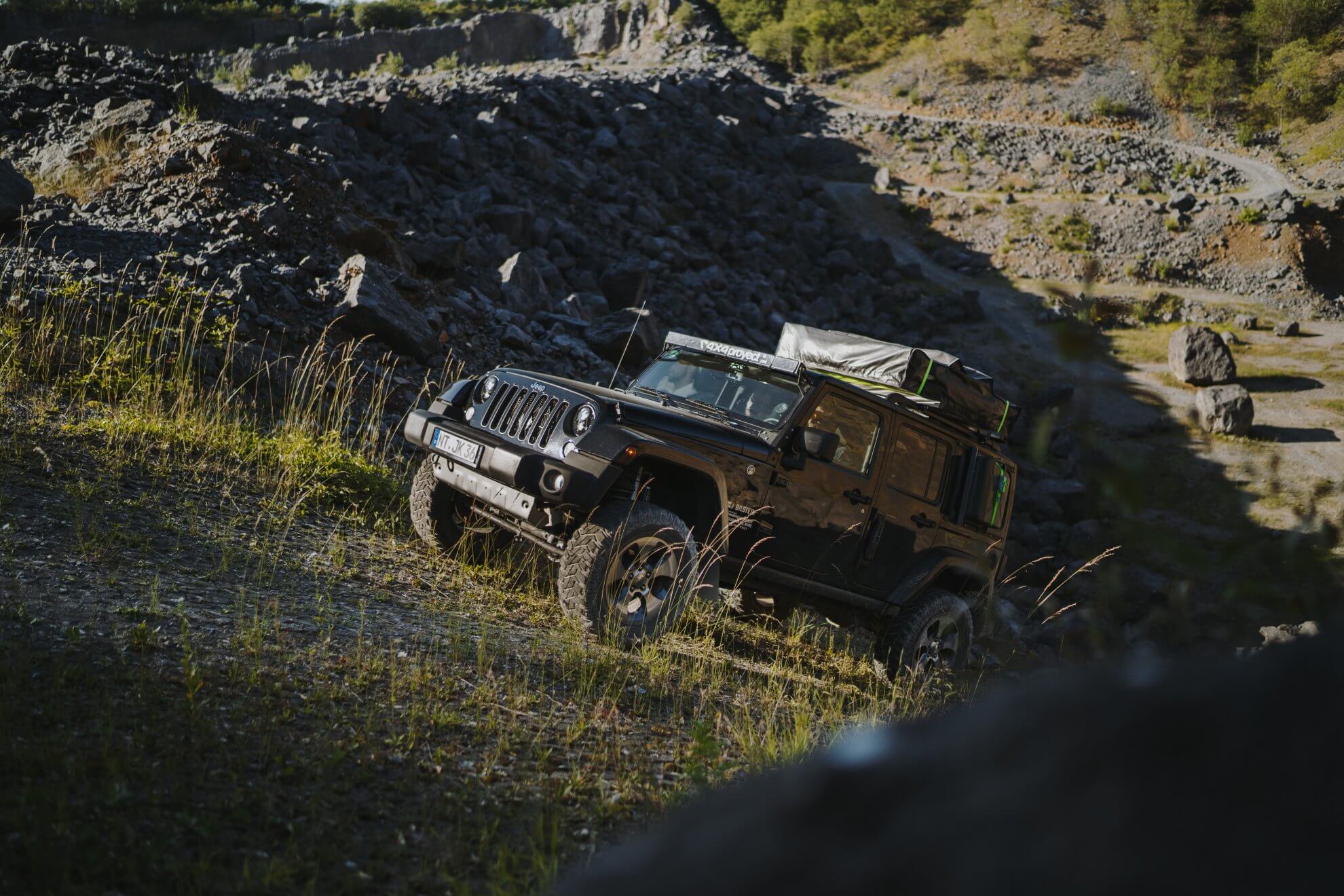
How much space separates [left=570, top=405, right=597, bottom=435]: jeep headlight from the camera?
5.51 metres

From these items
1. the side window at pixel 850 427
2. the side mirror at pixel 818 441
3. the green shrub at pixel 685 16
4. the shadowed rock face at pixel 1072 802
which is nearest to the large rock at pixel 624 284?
the side window at pixel 850 427

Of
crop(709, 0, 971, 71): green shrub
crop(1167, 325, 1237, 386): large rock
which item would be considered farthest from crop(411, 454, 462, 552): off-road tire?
crop(709, 0, 971, 71): green shrub

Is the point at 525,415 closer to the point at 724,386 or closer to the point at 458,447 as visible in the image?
the point at 458,447

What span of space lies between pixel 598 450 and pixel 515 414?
951mm

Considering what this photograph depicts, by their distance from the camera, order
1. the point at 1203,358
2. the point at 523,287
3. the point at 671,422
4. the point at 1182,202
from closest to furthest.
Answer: the point at 671,422, the point at 523,287, the point at 1203,358, the point at 1182,202

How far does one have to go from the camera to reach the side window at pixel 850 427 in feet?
20.7

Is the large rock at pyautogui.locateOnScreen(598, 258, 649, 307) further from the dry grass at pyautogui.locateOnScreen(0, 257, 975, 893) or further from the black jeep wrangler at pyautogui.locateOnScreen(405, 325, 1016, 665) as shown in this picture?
the black jeep wrangler at pyautogui.locateOnScreen(405, 325, 1016, 665)

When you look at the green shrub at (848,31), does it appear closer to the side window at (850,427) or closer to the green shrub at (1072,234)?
the green shrub at (1072,234)

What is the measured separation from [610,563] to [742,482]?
1068mm

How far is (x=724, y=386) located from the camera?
21.9ft

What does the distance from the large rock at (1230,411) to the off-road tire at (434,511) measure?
59.1ft

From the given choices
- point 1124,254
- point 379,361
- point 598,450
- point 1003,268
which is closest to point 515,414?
point 598,450

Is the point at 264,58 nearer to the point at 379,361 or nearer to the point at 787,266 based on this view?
the point at 787,266

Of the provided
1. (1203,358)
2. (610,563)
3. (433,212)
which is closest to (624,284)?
(433,212)
